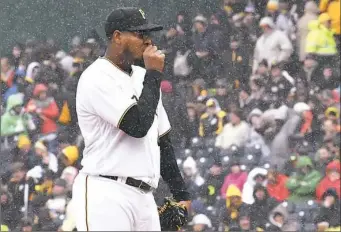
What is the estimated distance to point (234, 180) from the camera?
10219mm

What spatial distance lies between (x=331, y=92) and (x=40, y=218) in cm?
367

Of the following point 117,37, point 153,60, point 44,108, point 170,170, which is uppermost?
point 117,37

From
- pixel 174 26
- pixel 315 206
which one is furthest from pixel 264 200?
pixel 174 26

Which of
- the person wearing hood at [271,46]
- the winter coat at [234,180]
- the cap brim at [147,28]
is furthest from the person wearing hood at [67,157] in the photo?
the cap brim at [147,28]

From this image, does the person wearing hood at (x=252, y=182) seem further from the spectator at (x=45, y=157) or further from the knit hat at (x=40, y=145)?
the knit hat at (x=40, y=145)

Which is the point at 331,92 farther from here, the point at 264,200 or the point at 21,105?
the point at 21,105

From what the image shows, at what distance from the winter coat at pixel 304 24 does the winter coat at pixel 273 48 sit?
0.41 ft

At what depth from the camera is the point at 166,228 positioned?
Result: 4.88 metres

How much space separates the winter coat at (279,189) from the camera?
9.93 meters

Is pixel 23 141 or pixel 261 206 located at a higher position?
pixel 23 141

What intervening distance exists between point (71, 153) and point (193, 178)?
1693mm

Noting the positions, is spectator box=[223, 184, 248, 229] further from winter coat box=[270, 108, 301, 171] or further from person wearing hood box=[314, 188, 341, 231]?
person wearing hood box=[314, 188, 341, 231]

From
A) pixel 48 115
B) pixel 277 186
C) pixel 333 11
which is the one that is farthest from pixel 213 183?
pixel 48 115

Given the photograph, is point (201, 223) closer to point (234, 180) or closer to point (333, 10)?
point (234, 180)
